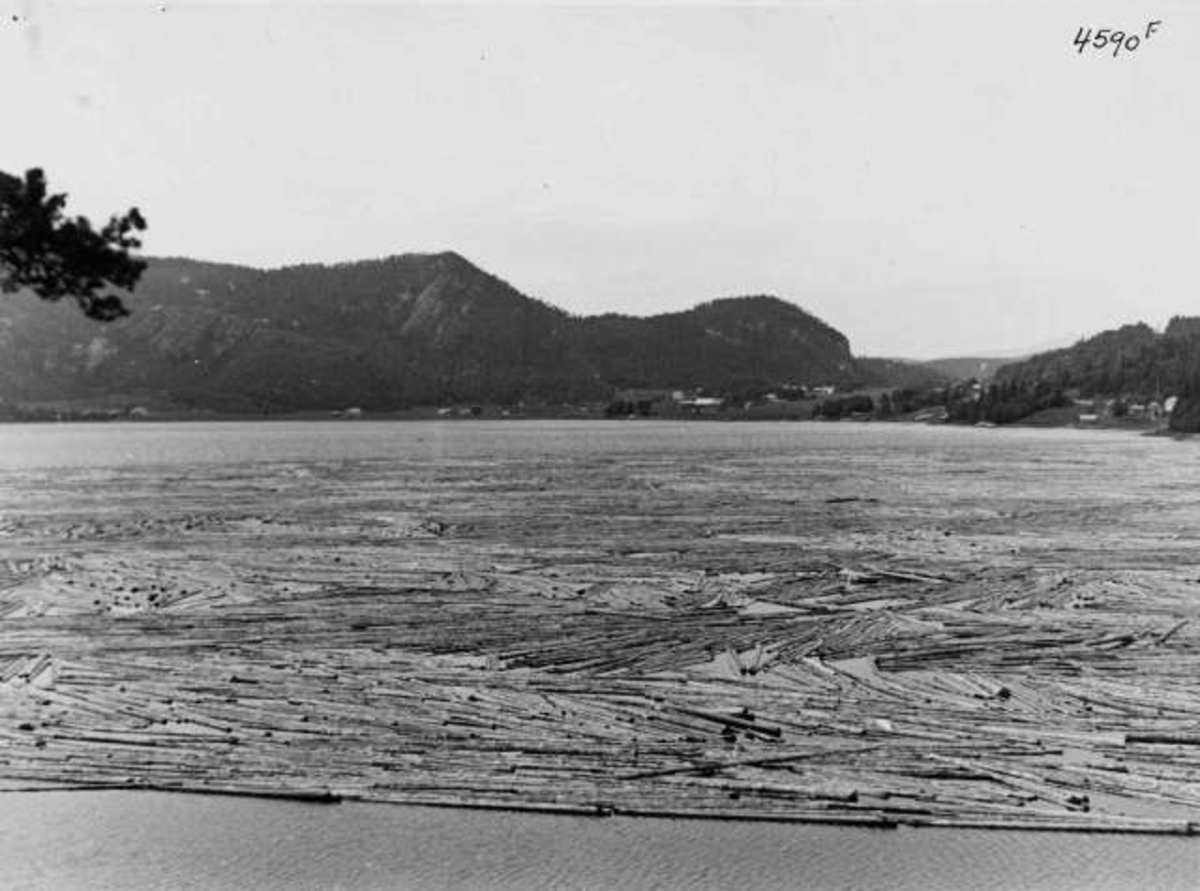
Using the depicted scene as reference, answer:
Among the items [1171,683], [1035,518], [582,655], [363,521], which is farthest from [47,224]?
[1035,518]

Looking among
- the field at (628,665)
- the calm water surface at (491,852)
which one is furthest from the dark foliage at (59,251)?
the calm water surface at (491,852)

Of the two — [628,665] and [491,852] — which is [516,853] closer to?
[491,852]

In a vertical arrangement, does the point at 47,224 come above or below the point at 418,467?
above

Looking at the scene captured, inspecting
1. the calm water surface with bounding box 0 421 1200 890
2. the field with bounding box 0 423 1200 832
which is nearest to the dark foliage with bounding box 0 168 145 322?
the field with bounding box 0 423 1200 832

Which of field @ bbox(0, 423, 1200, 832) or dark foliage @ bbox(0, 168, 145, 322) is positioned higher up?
dark foliage @ bbox(0, 168, 145, 322)

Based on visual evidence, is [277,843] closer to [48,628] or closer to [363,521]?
[48,628]

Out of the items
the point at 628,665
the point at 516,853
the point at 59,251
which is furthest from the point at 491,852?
the point at 59,251

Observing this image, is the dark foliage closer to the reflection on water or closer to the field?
the field
